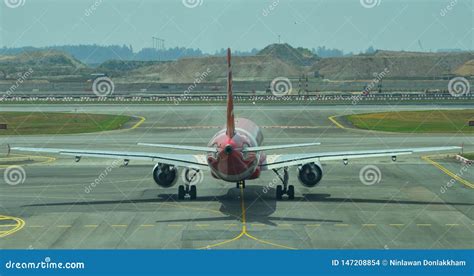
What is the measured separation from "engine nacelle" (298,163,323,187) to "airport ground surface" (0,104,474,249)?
1.86 m

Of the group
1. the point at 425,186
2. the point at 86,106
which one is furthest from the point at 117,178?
the point at 86,106

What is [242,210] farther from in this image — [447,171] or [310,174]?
[447,171]

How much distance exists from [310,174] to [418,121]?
70820mm

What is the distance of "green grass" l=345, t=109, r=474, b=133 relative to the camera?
352ft

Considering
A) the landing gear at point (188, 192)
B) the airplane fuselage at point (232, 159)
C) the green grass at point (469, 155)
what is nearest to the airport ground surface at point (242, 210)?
the landing gear at point (188, 192)

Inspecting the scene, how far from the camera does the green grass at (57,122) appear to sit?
11231 cm

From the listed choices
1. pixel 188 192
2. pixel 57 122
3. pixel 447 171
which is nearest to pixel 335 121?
pixel 57 122

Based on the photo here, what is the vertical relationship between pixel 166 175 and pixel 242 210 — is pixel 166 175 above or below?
above

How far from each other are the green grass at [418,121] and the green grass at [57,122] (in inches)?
1793

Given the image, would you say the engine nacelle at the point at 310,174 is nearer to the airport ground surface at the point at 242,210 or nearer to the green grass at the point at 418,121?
the airport ground surface at the point at 242,210

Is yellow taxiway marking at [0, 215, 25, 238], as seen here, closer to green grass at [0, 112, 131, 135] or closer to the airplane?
the airplane

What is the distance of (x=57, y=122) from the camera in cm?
12419

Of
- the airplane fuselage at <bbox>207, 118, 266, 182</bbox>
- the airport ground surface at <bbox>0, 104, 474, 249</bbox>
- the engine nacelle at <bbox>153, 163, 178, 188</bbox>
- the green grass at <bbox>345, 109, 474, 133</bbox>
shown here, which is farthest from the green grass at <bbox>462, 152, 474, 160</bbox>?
the engine nacelle at <bbox>153, 163, 178, 188</bbox>

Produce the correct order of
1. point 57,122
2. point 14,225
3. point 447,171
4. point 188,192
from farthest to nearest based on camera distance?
point 57,122, point 447,171, point 188,192, point 14,225
